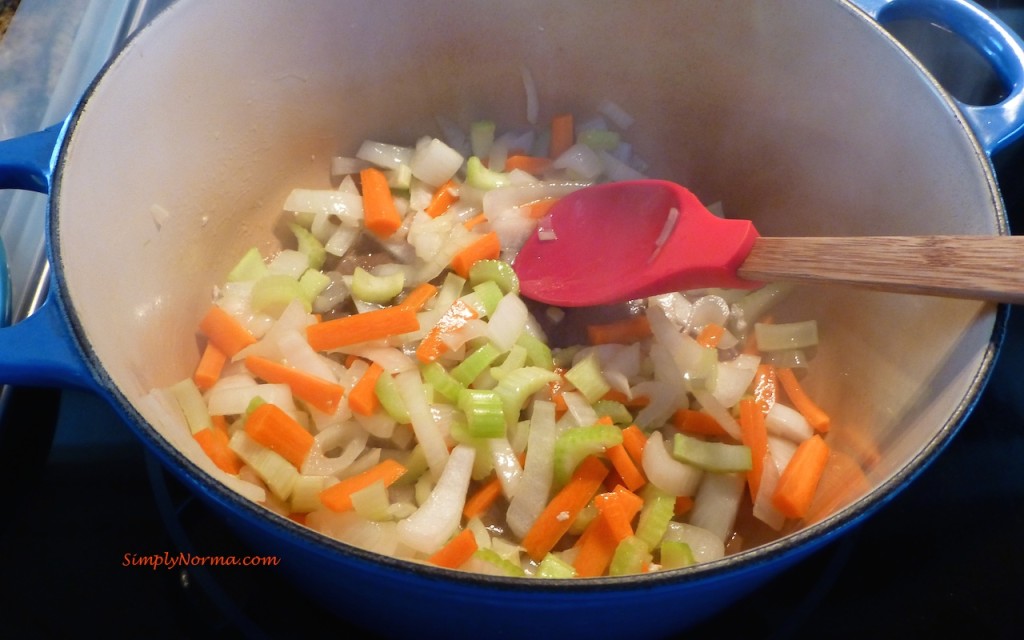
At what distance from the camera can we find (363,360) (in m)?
1.36

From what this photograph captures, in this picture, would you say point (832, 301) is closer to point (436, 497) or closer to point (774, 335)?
point (774, 335)

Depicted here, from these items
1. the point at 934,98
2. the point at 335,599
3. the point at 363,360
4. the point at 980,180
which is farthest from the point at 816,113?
the point at 335,599

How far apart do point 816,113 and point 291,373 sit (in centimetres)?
110

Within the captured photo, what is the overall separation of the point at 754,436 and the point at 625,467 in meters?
0.24

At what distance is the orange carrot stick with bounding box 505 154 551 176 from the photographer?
5.57ft

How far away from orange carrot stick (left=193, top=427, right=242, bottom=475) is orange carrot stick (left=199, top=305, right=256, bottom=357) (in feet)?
0.67

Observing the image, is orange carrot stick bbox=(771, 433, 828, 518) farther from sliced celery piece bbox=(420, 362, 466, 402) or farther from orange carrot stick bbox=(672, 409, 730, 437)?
sliced celery piece bbox=(420, 362, 466, 402)

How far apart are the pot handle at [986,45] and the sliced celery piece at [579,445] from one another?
0.72 m

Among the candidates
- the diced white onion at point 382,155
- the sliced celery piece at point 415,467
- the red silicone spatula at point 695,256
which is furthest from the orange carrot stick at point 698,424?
the diced white onion at point 382,155

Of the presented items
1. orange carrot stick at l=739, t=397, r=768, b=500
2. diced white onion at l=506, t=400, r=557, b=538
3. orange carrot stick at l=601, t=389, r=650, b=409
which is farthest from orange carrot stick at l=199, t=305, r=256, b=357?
orange carrot stick at l=739, t=397, r=768, b=500

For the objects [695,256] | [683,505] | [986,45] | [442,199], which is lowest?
[683,505]

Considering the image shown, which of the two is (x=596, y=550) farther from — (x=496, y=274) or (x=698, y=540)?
(x=496, y=274)

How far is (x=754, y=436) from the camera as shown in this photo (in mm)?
1270

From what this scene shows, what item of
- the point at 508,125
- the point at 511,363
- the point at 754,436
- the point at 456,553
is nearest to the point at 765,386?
the point at 754,436
